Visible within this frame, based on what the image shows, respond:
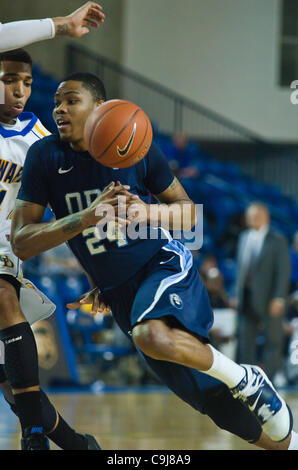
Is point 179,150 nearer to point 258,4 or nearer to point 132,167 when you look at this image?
point 258,4

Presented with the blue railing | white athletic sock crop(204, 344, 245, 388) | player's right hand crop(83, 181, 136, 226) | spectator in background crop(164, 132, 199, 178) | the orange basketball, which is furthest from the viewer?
the blue railing

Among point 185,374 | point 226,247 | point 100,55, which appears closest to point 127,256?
point 185,374

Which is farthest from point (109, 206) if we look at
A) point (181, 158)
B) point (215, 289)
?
point (181, 158)

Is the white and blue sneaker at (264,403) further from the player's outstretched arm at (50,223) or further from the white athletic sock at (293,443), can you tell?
the player's outstretched arm at (50,223)

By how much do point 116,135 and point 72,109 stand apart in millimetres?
307

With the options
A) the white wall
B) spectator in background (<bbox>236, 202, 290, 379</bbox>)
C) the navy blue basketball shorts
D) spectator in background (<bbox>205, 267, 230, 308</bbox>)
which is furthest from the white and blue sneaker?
the white wall

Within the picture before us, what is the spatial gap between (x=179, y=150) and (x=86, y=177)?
31.9ft

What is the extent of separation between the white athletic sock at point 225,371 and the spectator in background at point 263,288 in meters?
4.92

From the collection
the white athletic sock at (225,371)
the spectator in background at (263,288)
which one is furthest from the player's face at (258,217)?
the white athletic sock at (225,371)

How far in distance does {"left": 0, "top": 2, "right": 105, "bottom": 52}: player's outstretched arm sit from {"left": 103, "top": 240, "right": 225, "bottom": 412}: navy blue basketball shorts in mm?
1109

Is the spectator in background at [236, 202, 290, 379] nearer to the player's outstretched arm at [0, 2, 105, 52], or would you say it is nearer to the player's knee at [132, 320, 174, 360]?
the player's outstretched arm at [0, 2, 105, 52]

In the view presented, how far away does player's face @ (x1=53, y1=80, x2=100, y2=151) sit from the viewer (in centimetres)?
323

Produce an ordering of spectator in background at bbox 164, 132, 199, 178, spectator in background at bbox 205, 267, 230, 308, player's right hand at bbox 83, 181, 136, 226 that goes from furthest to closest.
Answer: spectator in background at bbox 164, 132, 199, 178
spectator in background at bbox 205, 267, 230, 308
player's right hand at bbox 83, 181, 136, 226

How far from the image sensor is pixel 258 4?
15477 millimetres
